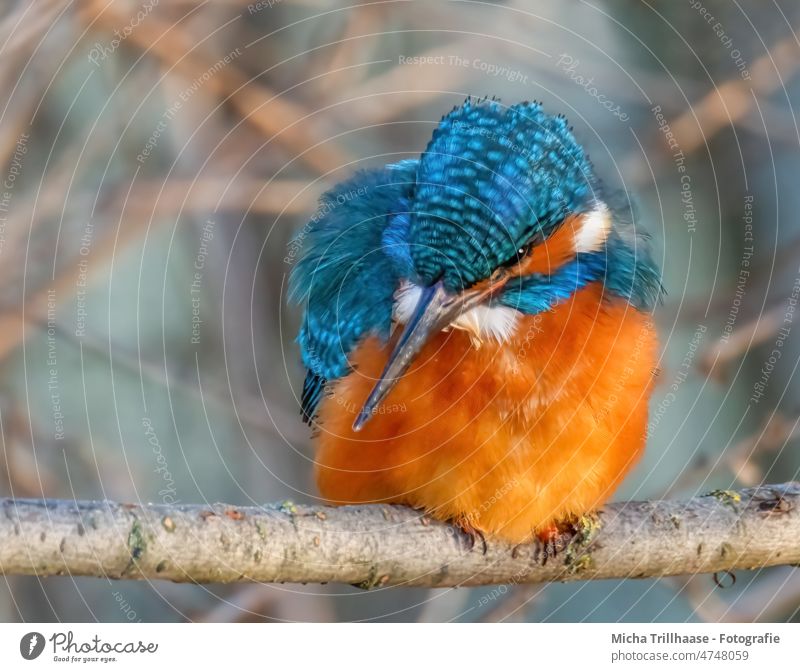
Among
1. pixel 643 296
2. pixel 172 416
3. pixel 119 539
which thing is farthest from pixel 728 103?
pixel 119 539

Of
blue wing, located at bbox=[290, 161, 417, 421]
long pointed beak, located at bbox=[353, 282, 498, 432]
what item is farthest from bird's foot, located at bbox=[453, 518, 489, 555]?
blue wing, located at bbox=[290, 161, 417, 421]

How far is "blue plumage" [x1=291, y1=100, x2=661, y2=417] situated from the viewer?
1810 millimetres

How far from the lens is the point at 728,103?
265 cm

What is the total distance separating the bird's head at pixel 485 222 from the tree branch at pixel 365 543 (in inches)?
11.6

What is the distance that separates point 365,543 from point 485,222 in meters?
0.59

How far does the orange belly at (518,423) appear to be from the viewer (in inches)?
74.8

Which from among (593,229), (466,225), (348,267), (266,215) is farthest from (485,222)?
A: (266,215)

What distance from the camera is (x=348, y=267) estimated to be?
2264mm

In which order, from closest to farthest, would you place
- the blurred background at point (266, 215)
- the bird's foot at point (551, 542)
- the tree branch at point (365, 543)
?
1. the tree branch at point (365, 543)
2. the bird's foot at point (551, 542)
3. the blurred background at point (266, 215)

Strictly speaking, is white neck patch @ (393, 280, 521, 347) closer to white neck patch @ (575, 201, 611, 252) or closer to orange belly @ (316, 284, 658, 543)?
orange belly @ (316, 284, 658, 543)

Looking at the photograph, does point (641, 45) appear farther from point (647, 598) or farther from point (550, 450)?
point (647, 598)

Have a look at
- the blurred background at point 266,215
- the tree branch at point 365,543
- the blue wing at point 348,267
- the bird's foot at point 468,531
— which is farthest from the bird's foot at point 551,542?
the blue wing at point 348,267

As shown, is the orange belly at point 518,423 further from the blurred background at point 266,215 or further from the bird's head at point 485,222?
the blurred background at point 266,215

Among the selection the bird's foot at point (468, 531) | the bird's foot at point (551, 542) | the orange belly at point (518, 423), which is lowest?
the bird's foot at point (551, 542)
